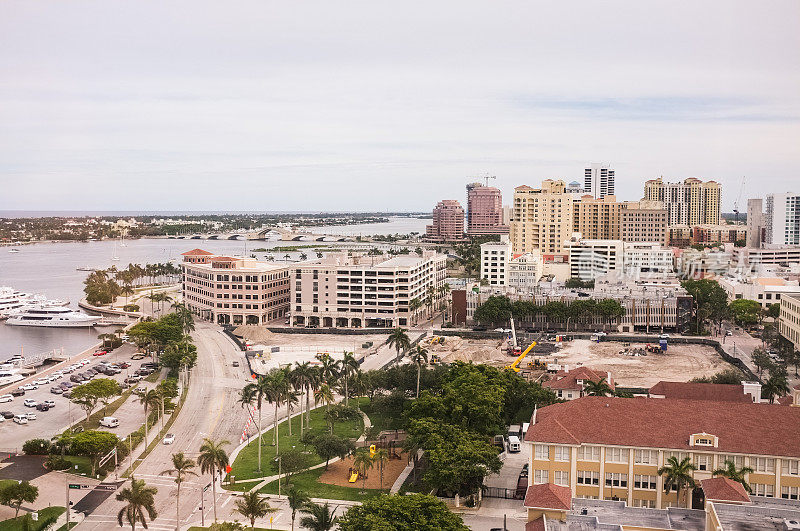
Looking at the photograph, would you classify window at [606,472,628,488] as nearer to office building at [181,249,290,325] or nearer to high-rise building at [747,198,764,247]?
office building at [181,249,290,325]

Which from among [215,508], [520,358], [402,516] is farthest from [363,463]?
[520,358]

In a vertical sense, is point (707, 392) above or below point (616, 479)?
above

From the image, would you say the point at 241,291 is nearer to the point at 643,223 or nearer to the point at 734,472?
the point at 734,472

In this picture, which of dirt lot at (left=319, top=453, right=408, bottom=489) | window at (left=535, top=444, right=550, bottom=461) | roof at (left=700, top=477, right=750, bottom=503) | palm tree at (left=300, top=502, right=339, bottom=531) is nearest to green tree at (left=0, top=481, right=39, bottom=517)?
palm tree at (left=300, top=502, right=339, bottom=531)

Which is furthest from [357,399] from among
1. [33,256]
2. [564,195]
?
[33,256]

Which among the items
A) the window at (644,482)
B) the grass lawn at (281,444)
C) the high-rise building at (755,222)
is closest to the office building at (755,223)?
the high-rise building at (755,222)

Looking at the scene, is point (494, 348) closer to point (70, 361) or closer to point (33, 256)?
point (70, 361)
